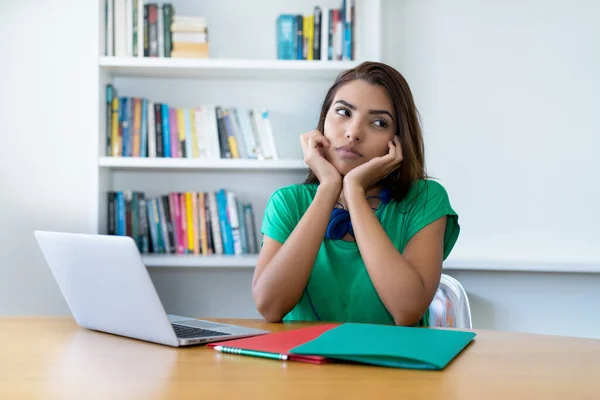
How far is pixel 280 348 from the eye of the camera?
100 centimetres

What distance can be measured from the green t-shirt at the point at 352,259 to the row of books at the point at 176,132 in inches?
45.1

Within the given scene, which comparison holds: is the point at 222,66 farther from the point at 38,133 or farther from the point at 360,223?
the point at 360,223

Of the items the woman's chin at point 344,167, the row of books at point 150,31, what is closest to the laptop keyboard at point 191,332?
the woman's chin at point 344,167

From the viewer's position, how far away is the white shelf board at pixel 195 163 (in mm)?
2754

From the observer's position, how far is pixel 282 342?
1.05 meters

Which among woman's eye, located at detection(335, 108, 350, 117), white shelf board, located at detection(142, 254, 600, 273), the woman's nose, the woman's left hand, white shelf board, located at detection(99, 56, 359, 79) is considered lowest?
white shelf board, located at detection(142, 254, 600, 273)

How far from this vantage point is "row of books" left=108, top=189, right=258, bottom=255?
9.43 ft

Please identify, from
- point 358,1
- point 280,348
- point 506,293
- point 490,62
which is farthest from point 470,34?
point 280,348

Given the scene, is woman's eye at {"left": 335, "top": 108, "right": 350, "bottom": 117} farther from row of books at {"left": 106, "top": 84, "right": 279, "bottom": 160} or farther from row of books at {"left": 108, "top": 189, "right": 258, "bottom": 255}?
row of books at {"left": 108, "top": 189, "right": 258, "bottom": 255}

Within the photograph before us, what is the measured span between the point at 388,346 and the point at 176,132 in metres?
2.06

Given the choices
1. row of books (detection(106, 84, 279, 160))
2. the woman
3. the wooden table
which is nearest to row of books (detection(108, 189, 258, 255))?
row of books (detection(106, 84, 279, 160))

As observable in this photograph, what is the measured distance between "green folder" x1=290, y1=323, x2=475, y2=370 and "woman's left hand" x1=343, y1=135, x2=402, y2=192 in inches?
22.4

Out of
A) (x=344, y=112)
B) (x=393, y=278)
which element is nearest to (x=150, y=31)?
(x=344, y=112)

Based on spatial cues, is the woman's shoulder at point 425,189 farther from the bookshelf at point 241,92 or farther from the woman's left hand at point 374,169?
the bookshelf at point 241,92
